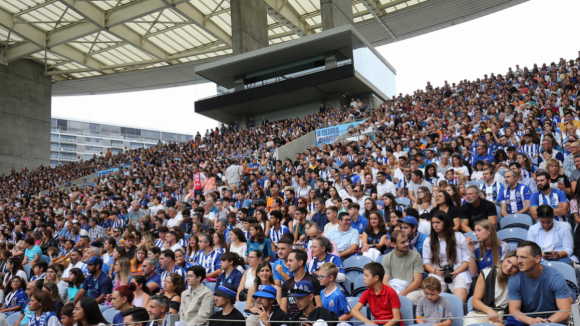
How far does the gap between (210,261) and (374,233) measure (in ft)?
7.91

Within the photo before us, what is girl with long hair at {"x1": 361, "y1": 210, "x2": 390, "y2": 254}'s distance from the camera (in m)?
5.77

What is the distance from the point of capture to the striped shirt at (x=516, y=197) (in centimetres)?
625

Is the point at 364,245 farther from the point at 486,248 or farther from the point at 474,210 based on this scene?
the point at 486,248

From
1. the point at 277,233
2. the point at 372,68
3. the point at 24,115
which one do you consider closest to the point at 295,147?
the point at 372,68

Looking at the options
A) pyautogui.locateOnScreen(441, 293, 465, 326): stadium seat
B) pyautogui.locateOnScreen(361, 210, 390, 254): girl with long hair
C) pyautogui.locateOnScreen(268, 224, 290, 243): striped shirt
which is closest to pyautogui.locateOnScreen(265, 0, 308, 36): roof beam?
pyautogui.locateOnScreen(268, 224, 290, 243): striped shirt

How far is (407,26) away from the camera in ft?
98.8

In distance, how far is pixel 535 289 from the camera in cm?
339

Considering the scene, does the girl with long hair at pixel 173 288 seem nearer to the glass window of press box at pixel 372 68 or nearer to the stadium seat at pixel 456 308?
the stadium seat at pixel 456 308

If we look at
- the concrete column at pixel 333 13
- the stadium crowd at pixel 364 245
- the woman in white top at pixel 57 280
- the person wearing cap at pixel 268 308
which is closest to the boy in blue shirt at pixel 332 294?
the stadium crowd at pixel 364 245

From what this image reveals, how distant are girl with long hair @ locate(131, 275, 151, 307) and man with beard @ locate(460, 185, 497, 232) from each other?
401cm

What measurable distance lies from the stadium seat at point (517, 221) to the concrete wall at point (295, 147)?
37.8 feet

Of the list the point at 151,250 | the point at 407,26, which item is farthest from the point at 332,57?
the point at 151,250

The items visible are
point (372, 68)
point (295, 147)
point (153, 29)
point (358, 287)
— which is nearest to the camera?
A: point (358, 287)

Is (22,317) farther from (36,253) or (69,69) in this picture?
(69,69)
